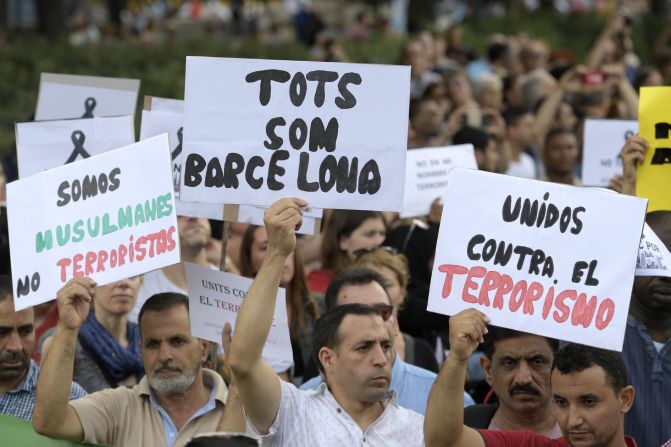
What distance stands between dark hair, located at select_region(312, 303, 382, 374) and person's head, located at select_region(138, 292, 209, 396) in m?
0.68

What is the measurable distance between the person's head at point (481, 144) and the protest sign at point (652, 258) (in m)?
4.88

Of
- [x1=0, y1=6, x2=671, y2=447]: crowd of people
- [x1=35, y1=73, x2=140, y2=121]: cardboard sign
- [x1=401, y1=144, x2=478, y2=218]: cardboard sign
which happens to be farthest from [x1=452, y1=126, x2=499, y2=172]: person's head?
[x1=35, y1=73, x2=140, y2=121]: cardboard sign

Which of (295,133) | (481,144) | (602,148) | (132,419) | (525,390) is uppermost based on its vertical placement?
(295,133)

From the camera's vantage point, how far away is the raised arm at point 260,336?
5168mm

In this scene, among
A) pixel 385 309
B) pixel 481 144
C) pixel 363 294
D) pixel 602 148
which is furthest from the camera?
pixel 481 144

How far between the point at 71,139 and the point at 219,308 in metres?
1.59

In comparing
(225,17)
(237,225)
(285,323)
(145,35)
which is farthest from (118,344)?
(225,17)

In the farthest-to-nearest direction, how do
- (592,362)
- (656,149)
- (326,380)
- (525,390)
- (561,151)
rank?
(561,151)
(656,149)
(525,390)
(326,380)
(592,362)

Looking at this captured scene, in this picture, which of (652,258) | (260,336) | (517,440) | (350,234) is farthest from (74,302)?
(350,234)

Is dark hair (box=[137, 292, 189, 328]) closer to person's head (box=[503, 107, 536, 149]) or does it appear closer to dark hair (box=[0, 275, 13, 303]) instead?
dark hair (box=[0, 275, 13, 303])

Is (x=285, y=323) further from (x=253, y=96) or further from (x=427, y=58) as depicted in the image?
(x=427, y=58)

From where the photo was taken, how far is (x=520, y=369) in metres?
5.88

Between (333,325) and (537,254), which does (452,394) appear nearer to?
(537,254)

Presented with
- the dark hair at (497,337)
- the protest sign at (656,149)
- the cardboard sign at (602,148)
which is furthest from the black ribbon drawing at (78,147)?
the cardboard sign at (602,148)
